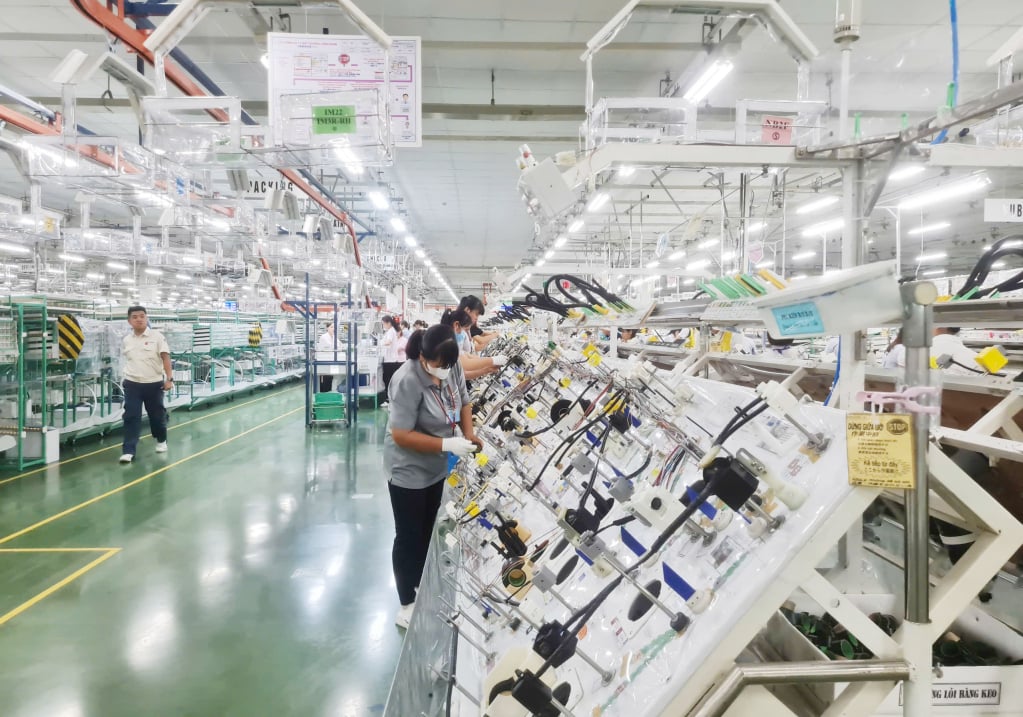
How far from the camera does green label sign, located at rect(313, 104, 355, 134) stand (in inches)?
120

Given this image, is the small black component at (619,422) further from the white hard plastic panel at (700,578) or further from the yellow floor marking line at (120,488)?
the yellow floor marking line at (120,488)

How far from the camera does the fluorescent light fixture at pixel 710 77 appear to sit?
14.9 ft

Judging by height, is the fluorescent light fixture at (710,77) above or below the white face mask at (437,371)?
above

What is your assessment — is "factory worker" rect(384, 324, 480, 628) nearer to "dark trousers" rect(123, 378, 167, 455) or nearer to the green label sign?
the green label sign

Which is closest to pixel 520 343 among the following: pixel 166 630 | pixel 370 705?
pixel 370 705

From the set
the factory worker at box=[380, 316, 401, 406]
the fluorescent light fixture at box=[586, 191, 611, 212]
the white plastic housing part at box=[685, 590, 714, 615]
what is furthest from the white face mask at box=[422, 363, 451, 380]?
the factory worker at box=[380, 316, 401, 406]

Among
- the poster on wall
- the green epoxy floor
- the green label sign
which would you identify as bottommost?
the green epoxy floor

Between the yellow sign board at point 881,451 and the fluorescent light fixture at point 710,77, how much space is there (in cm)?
419

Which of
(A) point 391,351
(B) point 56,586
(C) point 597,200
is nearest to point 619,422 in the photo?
(C) point 597,200

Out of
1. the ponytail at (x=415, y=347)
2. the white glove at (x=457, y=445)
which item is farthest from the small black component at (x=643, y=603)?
the ponytail at (x=415, y=347)

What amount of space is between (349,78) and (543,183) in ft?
6.99

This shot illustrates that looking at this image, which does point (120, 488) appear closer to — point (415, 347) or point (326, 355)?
point (415, 347)

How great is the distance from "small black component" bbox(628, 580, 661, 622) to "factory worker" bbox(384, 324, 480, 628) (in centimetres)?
135

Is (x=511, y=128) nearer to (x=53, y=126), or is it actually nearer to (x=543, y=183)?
(x=53, y=126)
